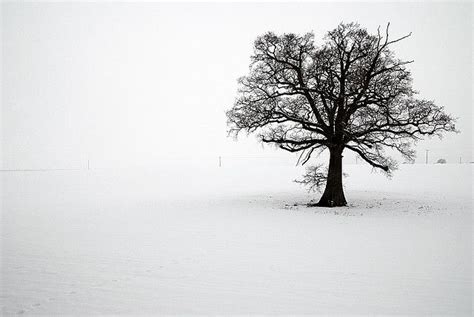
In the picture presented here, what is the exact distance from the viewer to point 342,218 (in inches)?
529

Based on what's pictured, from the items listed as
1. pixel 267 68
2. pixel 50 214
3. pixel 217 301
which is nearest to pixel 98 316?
pixel 217 301

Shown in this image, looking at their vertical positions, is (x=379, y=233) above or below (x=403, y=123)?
below

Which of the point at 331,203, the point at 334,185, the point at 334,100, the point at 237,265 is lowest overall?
the point at 237,265

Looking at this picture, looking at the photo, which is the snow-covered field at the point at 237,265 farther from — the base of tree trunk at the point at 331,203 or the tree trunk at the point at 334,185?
the tree trunk at the point at 334,185

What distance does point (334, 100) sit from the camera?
15688mm

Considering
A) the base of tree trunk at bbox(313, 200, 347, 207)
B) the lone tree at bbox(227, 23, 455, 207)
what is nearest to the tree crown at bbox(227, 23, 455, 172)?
the lone tree at bbox(227, 23, 455, 207)

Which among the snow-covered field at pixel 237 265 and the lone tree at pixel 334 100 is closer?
the snow-covered field at pixel 237 265

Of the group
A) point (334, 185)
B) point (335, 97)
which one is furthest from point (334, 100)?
point (334, 185)

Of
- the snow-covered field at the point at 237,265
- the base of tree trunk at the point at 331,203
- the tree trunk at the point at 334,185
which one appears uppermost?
the tree trunk at the point at 334,185

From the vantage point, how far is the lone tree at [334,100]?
1556 cm

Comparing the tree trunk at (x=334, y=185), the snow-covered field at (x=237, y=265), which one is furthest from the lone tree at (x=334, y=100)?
the snow-covered field at (x=237, y=265)

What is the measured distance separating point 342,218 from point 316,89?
6564 millimetres

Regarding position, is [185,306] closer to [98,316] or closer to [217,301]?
[217,301]

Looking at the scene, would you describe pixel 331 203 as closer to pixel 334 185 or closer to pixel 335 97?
pixel 334 185
